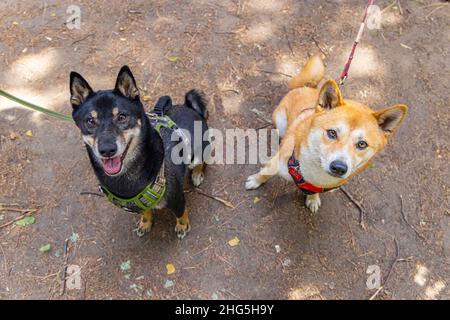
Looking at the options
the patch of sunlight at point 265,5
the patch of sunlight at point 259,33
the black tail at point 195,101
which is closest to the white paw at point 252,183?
the black tail at point 195,101

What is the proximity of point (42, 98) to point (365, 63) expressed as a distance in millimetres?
4663

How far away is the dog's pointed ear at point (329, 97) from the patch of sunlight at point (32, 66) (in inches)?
153

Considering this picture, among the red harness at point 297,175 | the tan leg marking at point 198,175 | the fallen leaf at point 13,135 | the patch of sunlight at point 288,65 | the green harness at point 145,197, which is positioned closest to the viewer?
the green harness at point 145,197

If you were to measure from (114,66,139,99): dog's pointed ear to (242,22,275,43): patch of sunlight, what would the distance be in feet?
9.64

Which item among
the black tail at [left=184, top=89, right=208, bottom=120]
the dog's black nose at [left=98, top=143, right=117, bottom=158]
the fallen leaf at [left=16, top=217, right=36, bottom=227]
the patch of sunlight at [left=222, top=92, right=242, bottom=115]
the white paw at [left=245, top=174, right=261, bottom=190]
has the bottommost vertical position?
the fallen leaf at [left=16, top=217, right=36, bottom=227]

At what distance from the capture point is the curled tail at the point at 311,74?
3.84 meters

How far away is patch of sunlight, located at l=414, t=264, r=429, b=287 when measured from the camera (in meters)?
3.62

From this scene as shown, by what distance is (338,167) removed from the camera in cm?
265

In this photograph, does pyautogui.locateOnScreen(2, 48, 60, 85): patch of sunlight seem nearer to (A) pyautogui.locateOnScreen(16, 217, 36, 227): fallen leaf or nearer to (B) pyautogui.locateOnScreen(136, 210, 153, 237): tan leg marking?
(A) pyautogui.locateOnScreen(16, 217, 36, 227): fallen leaf

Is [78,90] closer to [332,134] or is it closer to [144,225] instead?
[144,225]

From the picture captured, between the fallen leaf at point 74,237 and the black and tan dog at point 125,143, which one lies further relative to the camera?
the fallen leaf at point 74,237

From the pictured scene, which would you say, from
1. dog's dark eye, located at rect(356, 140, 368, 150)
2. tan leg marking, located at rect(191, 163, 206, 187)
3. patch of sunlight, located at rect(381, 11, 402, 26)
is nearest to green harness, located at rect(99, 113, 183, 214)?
tan leg marking, located at rect(191, 163, 206, 187)

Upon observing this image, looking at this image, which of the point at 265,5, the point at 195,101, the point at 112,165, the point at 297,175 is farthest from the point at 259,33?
the point at 112,165

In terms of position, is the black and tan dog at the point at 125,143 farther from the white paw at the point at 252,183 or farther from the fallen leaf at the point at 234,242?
the white paw at the point at 252,183
